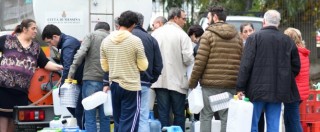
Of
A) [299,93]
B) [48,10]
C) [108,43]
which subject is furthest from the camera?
[48,10]

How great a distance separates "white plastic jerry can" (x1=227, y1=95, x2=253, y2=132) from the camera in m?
9.53

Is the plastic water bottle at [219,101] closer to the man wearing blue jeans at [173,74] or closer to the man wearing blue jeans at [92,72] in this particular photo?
the man wearing blue jeans at [173,74]

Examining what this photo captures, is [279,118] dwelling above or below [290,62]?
below

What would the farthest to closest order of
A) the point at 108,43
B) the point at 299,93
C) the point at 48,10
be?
the point at 48,10 → the point at 299,93 → the point at 108,43

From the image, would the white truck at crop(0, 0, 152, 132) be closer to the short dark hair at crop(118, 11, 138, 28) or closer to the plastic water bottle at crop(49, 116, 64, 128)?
the plastic water bottle at crop(49, 116, 64, 128)

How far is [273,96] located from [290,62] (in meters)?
0.52

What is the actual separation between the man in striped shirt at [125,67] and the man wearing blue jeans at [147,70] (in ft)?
0.53

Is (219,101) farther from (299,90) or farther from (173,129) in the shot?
(299,90)

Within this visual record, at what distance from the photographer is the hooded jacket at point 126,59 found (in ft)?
30.7

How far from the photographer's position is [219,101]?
32.7 ft

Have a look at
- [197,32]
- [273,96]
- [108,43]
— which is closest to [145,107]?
[108,43]

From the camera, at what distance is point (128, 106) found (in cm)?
948

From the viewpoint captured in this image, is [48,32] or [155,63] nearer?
[155,63]

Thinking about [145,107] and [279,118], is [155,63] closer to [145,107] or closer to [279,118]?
[145,107]
